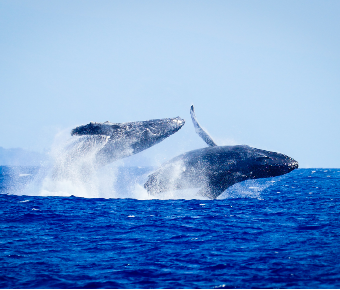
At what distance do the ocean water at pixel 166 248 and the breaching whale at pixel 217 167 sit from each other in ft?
4.01

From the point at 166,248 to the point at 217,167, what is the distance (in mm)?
4850

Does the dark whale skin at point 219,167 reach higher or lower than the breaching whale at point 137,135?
lower

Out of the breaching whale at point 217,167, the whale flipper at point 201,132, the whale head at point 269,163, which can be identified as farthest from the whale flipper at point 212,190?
the whale flipper at point 201,132

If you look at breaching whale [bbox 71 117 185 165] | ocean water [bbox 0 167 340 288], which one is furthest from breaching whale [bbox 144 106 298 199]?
ocean water [bbox 0 167 340 288]

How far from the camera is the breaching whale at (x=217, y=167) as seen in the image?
12297 mm

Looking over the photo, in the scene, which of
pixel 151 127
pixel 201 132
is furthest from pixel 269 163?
pixel 151 127

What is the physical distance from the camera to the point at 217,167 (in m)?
12.5

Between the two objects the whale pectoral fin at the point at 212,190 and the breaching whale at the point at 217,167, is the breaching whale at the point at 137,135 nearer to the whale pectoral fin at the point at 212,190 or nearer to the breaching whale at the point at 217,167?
the breaching whale at the point at 217,167

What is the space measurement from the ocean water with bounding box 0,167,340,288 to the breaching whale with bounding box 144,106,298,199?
122cm

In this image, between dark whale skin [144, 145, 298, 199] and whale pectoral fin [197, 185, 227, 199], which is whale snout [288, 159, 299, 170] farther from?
whale pectoral fin [197, 185, 227, 199]

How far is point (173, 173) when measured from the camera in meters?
13.0

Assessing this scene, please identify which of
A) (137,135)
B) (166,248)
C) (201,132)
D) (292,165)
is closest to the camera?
(166,248)

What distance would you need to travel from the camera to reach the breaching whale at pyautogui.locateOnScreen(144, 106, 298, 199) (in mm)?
12297

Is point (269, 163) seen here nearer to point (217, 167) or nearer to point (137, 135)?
point (217, 167)
